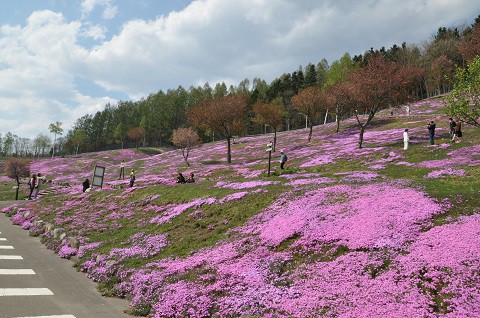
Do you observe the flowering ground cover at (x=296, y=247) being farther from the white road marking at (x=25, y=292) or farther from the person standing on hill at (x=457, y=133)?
the person standing on hill at (x=457, y=133)

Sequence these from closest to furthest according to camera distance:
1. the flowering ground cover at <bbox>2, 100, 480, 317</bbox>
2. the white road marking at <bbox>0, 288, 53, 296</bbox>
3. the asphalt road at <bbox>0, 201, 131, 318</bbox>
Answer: the flowering ground cover at <bbox>2, 100, 480, 317</bbox> < the asphalt road at <bbox>0, 201, 131, 318</bbox> < the white road marking at <bbox>0, 288, 53, 296</bbox>

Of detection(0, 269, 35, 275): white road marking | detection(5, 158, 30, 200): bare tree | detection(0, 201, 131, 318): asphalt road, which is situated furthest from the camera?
detection(5, 158, 30, 200): bare tree

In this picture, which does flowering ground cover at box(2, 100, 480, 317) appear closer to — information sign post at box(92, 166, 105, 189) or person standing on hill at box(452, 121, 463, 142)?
person standing on hill at box(452, 121, 463, 142)

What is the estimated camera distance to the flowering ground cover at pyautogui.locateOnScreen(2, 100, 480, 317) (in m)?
8.11

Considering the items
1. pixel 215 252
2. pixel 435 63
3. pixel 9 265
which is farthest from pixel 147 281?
pixel 435 63

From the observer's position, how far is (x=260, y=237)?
13.8 metres

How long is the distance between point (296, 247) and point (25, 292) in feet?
36.7

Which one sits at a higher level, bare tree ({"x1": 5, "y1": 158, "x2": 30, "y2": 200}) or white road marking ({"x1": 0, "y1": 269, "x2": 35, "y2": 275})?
bare tree ({"x1": 5, "y1": 158, "x2": 30, "y2": 200})

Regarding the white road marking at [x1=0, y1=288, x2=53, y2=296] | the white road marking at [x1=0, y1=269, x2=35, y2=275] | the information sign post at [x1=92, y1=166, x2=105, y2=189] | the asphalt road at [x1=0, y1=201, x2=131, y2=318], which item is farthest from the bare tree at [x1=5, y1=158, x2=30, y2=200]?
the white road marking at [x1=0, y1=288, x2=53, y2=296]

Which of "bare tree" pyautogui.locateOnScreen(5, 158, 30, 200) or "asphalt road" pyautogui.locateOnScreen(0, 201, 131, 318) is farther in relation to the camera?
"bare tree" pyautogui.locateOnScreen(5, 158, 30, 200)

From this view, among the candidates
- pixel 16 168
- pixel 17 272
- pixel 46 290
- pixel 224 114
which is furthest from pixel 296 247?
pixel 16 168

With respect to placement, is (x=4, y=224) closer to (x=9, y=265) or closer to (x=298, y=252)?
(x=9, y=265)

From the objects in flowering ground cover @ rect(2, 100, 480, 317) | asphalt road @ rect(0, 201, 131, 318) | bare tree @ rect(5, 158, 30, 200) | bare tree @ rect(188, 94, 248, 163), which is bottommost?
asphalt road @ rect(0, 201, 131, 318)

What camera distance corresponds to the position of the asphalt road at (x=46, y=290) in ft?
33.1
